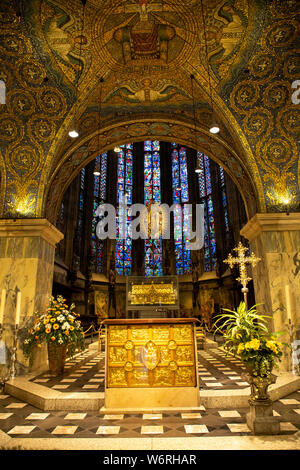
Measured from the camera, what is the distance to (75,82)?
743 centimetres

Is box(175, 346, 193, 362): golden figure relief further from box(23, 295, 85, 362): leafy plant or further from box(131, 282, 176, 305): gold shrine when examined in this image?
box(131, 282, 176, 305): gold shrine

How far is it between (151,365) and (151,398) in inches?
17.5

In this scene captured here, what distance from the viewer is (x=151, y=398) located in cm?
419

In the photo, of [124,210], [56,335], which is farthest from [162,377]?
[124,210]

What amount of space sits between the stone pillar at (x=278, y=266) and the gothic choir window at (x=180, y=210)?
12.9 meters

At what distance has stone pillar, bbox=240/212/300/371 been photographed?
690cm

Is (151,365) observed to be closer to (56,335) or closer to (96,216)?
(56,335)

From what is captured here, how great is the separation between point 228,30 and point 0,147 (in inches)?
248

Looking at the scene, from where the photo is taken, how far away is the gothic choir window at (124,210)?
67.2 feet

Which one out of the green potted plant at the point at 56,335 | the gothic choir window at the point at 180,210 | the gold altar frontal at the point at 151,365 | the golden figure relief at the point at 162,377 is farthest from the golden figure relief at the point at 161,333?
the gothic choir window at the point at 180,210

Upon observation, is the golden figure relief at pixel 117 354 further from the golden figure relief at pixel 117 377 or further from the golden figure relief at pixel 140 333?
the golden figure relief at pixel 140 333

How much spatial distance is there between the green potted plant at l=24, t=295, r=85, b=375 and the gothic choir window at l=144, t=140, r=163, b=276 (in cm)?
1398

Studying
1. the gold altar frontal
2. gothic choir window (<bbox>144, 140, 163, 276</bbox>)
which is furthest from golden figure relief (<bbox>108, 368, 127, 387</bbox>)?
gothic choir window (<bbox>144, 140, 163, 276</bbox>)
